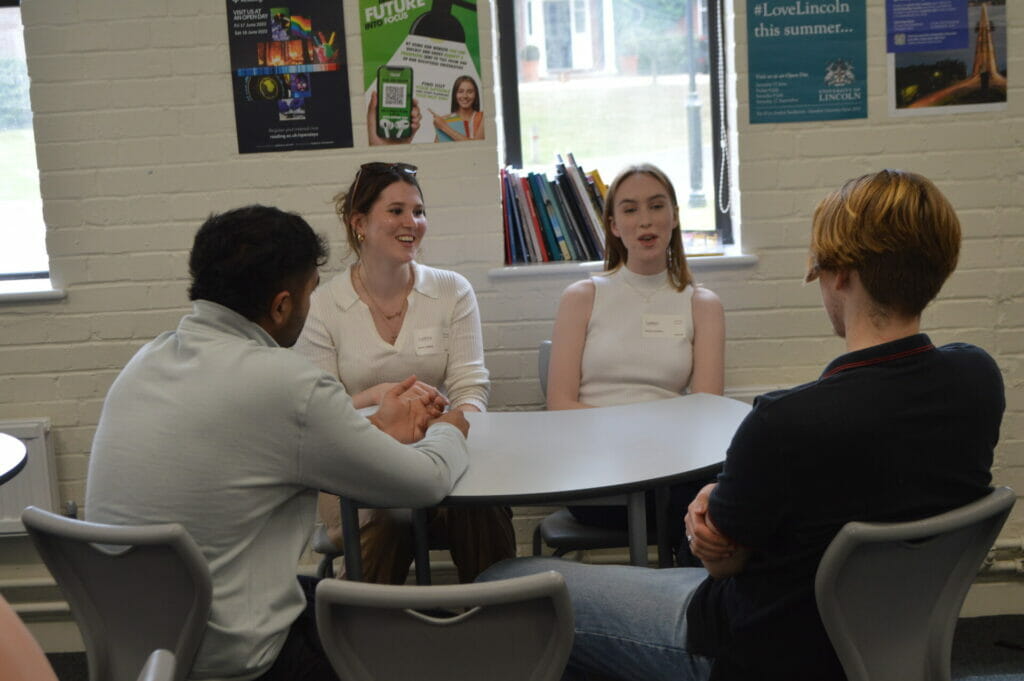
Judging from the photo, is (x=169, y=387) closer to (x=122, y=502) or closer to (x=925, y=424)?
(x=122, y=502)

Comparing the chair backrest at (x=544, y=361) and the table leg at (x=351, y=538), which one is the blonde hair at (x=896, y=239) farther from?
the chair backrest at (x=544, y=361)

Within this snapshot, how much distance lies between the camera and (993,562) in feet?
11.0

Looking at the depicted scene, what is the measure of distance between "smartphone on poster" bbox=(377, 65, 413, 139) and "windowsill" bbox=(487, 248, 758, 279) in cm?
52

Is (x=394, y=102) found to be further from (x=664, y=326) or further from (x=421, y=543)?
(x=421, y=543)

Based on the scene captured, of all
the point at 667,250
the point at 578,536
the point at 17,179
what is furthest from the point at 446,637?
the point at 17,179

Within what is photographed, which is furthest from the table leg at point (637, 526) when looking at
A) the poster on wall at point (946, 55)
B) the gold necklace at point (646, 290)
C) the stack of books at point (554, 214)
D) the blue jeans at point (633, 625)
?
the poster on wall at point (946, 55)

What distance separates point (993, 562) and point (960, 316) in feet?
2.58

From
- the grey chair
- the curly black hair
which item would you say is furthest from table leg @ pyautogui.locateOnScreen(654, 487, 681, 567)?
the curly black hair

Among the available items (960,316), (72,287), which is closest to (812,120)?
(960,316)

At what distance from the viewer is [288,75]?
127 inches

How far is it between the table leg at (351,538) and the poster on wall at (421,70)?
1.50m

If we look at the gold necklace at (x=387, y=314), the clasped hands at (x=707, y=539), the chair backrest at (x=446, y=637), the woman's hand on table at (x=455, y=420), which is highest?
the gold necklace at (x=387, y=314)

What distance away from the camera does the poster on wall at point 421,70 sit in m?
3.20

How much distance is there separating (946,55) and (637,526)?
77.2 inches
